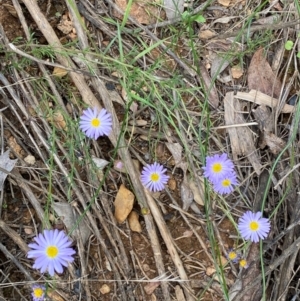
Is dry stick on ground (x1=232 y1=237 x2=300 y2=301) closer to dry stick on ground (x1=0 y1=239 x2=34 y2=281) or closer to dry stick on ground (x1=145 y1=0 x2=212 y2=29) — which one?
dry stick on ground (x1=0 y1=239 x2=34 y2=281)

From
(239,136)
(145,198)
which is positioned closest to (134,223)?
(145,198)

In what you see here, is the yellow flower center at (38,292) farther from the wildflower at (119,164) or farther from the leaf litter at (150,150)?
the wildflower at (119,164)

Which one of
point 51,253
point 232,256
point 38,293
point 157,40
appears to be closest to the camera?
point 51,253

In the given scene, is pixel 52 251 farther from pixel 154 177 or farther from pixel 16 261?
pixel 154 177

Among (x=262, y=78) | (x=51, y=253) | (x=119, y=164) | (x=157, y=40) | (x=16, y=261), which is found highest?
(x=157, y=40)

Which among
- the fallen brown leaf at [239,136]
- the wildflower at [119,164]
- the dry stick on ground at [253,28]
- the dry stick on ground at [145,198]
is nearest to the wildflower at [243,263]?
the dry stick on ground at [145,198]

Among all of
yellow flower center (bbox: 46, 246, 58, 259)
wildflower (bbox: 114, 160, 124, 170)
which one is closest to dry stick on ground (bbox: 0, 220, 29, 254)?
yellow flower center (bbox: 46, 246, 58, 259)
